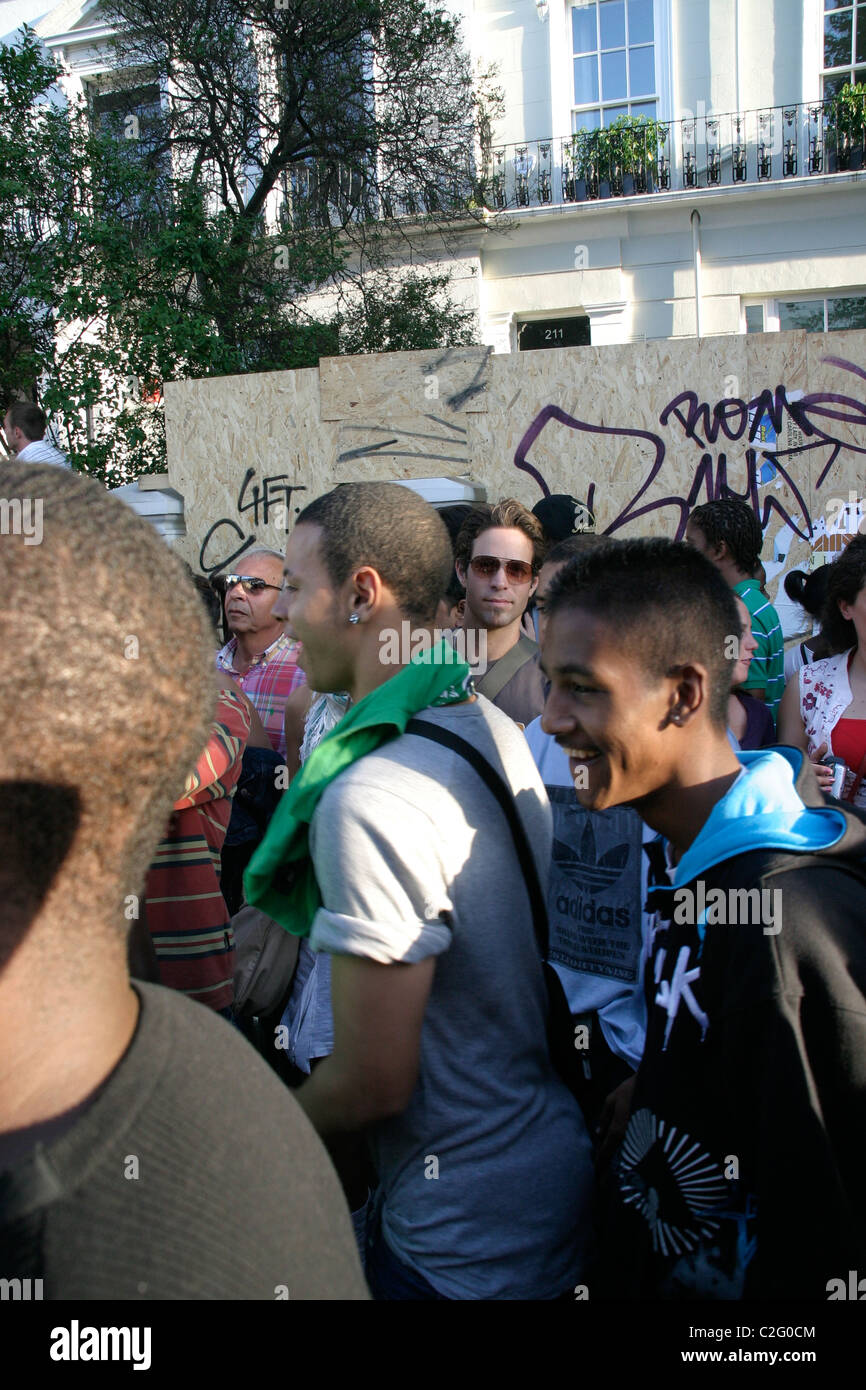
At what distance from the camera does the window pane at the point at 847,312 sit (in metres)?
17.9

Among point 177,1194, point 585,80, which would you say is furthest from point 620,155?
point 177,1194

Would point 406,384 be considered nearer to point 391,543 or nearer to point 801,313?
point 391,543

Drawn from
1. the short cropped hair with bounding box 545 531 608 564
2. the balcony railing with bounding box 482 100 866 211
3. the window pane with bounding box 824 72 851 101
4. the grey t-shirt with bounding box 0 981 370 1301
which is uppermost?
the window pane with bounding box 824 72 851 101

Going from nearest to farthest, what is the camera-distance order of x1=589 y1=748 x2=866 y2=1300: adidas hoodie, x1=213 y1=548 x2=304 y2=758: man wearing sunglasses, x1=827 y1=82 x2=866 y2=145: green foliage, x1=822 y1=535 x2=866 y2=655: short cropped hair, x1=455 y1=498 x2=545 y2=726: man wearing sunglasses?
1. x1=589 y1=748 x2=866 y2=1300: adidas hoodie
2. x1=822 y1=535 x2=866 y2=655: short cropped hair
3. x1=455 y1=498 x2=545 y2=726: man wearing sunglasses
4. x1=213 y1=548 x2=304 y2=758: man wearing sunglasses
5. x1=827 y1=82 x2=866 y2=145: green foliage

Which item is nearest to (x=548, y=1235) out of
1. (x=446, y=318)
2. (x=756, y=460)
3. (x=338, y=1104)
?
(x=338, y=1104)

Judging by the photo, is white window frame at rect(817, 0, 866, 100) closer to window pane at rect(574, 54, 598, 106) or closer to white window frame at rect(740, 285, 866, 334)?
white window frame at rect(740, 285, 866, 334)

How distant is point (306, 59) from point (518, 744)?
1461 centimetres

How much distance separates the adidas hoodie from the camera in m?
1.43

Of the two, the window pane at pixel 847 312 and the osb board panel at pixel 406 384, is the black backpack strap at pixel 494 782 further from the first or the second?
the window pane at pixel 847 312

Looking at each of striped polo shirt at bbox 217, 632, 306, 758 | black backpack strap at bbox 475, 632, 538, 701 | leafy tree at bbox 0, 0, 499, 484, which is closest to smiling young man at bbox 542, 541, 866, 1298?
black backpack strap at bbox 475, 632, 538, 701

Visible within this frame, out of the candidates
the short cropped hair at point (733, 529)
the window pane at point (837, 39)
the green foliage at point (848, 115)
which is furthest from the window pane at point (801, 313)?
the short cropped hair at point (733, 529)

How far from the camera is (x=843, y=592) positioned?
3723 millimetres

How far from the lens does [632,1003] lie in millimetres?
2387

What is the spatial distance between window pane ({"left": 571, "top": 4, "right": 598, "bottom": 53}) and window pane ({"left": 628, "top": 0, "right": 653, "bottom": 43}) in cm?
66
